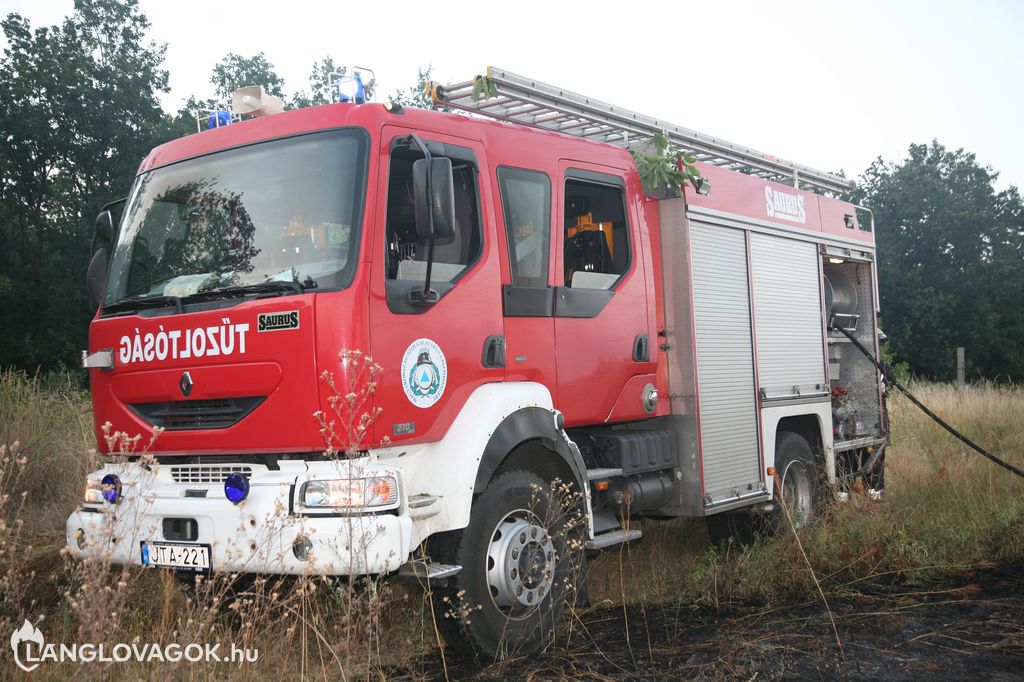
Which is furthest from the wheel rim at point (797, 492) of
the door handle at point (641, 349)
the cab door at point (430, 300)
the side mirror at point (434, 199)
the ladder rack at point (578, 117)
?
the side mirror at point (434, 199)

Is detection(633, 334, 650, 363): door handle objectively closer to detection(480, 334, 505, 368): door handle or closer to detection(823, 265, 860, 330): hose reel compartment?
detection(480, 334, 505, 368): door handle

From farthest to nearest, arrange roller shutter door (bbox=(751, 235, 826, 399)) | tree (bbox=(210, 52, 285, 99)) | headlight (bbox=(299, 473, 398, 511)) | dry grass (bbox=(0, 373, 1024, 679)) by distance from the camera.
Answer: tree (bbox=(210, 52, 285, 99)) → roller shutter door (bbox=(751, 235, 826, 399)) → headlight (bbox=(299, 473, 398, 511)) → dry grass (bbox=(0, 373, 1024, 679))

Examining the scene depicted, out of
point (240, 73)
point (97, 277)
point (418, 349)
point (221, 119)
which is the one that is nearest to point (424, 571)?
point (418, 349)

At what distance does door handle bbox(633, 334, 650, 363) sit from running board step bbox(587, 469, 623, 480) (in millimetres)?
726

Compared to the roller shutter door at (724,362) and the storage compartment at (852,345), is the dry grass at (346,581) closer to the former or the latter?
the roller shutter door at (724,362)

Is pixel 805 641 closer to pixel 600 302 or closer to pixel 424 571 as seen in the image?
pixel 424 571

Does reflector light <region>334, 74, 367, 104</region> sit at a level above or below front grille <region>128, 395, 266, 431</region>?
above

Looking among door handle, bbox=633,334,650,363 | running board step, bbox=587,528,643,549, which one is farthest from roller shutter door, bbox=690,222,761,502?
running board step, bbox=587,528,643,549

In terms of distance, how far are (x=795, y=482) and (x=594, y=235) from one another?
3242mm

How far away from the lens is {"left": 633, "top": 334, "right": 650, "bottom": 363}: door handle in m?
5.94

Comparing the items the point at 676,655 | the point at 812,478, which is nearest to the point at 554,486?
the point at 676,655

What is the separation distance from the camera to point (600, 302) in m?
5.68

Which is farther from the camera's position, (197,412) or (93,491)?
(93,491)

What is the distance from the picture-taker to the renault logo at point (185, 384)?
14.9 ft
